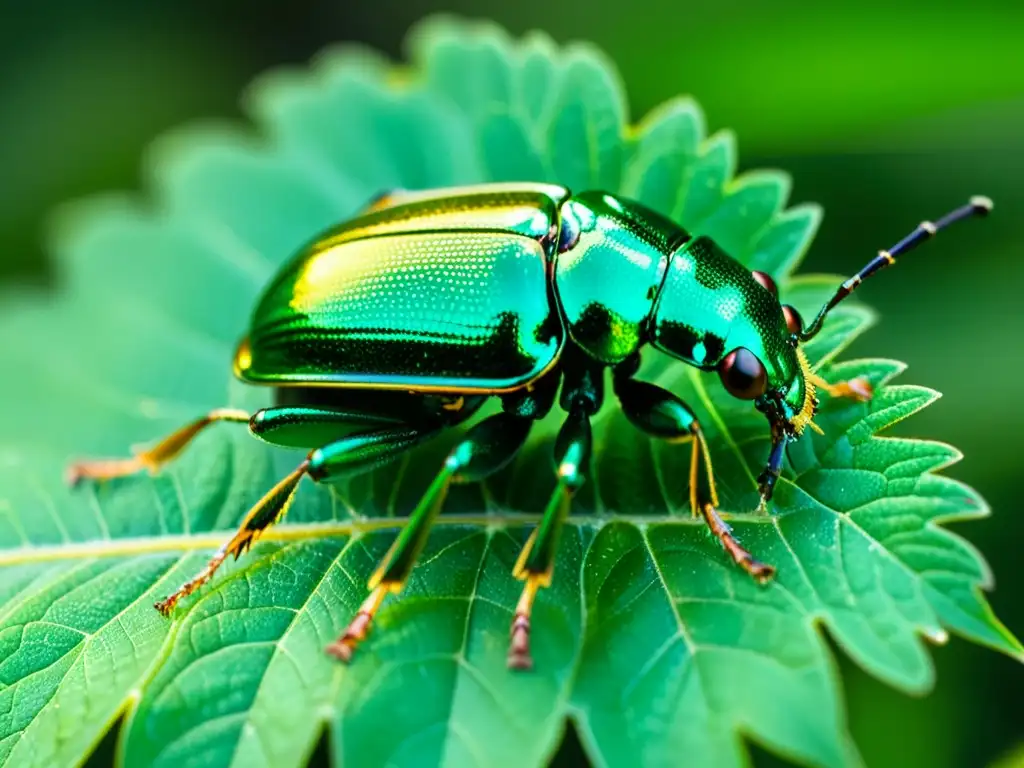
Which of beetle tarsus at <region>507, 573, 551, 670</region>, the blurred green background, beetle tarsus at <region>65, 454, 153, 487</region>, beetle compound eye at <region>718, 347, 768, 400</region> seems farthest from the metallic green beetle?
the blurred green background

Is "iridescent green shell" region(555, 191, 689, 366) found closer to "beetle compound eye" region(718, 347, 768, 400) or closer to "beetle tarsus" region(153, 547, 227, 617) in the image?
"beetle compound eye" region(718, 347, 768, 400)

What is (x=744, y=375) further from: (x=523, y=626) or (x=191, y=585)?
(x=191, y=585)

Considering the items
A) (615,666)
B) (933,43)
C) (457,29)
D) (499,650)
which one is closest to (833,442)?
(615,666)

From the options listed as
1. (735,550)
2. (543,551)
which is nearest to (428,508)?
(543,551)

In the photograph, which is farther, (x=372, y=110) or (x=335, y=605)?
(x=372, y=110)

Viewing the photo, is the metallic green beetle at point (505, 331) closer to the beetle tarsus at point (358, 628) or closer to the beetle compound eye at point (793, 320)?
the beetle compound eye at point (793, 320)

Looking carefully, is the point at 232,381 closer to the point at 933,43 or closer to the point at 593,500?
the point at 593,500

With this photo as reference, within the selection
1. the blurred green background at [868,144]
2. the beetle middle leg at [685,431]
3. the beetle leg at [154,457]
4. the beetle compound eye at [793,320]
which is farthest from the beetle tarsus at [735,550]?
the beetle leg at [154,457]
